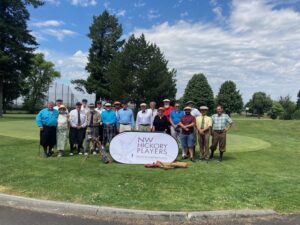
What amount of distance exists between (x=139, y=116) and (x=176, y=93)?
51034 mm

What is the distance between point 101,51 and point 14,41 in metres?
26.5

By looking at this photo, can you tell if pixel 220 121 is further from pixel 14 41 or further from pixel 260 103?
pixel 260 103

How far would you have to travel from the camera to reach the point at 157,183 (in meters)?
9.09

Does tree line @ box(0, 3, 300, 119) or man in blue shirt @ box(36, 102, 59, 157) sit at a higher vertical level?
tree line @ box(0, 3, 300, 119)

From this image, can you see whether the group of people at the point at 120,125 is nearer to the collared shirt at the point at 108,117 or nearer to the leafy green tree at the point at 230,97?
the collared shirt at the point at 108,117

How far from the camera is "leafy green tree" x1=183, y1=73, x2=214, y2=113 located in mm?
81750

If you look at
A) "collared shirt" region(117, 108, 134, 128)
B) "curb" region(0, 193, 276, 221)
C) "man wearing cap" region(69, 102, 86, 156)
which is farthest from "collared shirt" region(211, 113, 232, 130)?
"curb" region(0, 193, 276, 221)

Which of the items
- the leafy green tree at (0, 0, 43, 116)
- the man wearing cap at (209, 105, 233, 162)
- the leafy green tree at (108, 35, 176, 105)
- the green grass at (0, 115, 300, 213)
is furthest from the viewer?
the leafy green tree at (108, 35, 176, 105)

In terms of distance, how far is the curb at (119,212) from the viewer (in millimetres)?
6859

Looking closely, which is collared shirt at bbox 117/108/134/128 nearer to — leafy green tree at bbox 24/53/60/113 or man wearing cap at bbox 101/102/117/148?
man wearing cap at bbox 101/102/117/148

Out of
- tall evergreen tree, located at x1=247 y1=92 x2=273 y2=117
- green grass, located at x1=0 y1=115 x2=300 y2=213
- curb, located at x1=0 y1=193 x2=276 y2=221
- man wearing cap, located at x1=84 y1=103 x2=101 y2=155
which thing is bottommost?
curb, located at x1=0 y1=193 x2=276 y2=221

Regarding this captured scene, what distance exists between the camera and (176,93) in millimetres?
64250

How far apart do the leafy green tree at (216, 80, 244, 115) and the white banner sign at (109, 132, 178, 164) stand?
3195 inches

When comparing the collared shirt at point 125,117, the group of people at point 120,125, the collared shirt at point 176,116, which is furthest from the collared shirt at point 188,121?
→ the collared shirt at point 125,117
